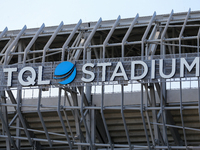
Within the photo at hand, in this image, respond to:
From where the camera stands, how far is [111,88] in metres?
33.4

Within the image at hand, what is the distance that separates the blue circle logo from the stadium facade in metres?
0.07

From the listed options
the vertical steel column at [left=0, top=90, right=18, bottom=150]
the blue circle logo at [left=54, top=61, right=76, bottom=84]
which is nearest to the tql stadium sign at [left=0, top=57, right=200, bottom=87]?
the blue circle logo at [left=54, top=61, right=76, bottom=84]

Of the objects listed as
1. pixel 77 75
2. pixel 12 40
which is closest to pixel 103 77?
pixel 77 75

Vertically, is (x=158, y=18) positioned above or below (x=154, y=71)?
above

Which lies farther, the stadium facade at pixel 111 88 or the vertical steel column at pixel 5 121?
the vertical steel column at pixel 5 121

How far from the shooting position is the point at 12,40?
121 feet

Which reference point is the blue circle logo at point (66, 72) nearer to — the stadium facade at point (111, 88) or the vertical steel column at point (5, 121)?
the stadium facade at point (111, 88)

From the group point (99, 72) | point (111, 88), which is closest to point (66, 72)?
point (99, 72)

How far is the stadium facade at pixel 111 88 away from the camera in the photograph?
2912 cm

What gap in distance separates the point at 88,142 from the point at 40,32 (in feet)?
31.3

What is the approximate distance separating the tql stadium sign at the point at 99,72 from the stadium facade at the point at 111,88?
2.5 inches

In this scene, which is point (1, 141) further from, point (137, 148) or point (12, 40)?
point (137, 148)

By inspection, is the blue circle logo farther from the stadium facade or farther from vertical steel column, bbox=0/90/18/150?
vertical steel column, bbox=0/90/18/150

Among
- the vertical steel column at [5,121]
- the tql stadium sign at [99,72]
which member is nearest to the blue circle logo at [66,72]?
the tql stadium sign at [99,72]
